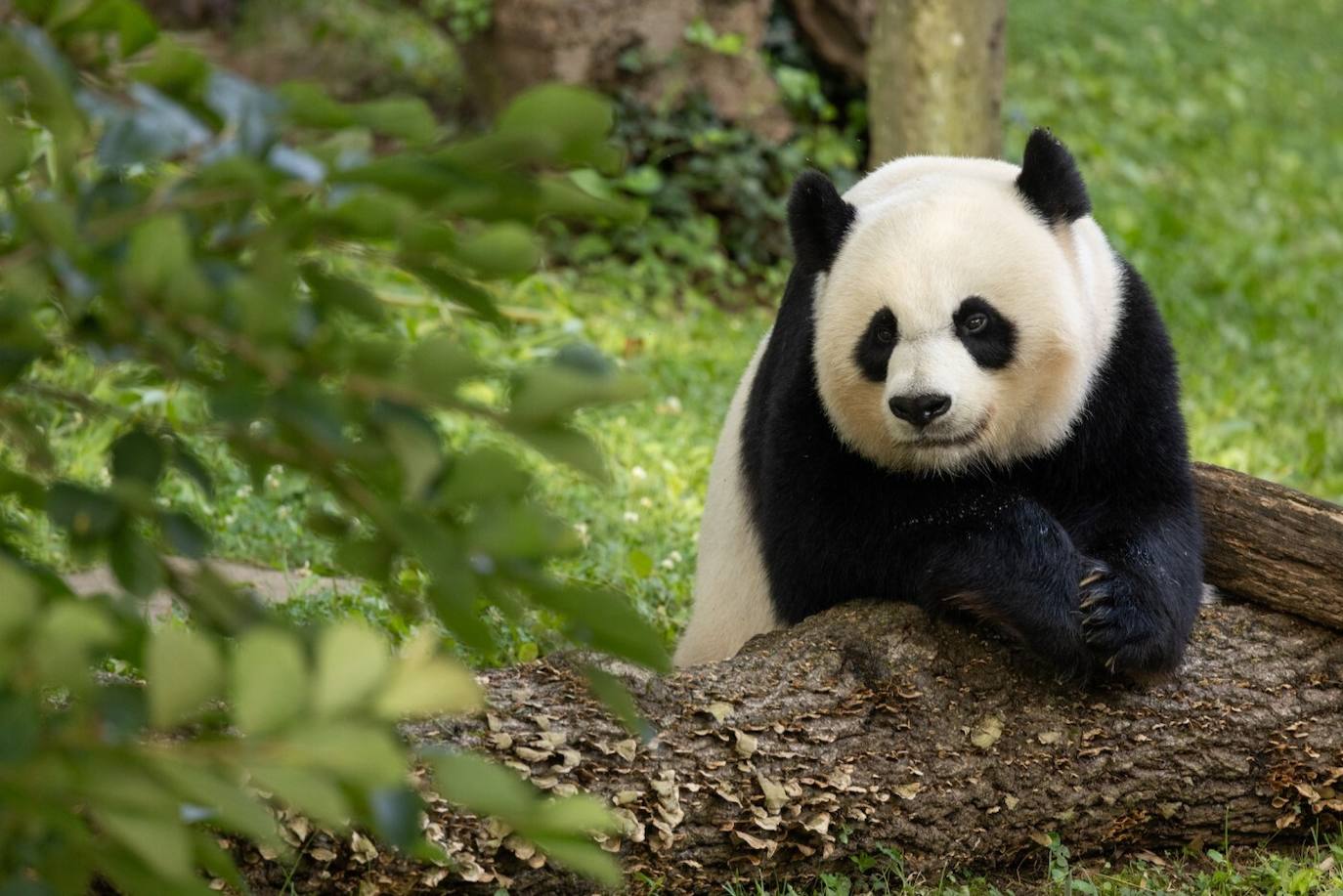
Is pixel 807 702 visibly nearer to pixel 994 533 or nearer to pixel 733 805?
pixel 733 805

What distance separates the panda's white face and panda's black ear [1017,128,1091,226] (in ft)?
0.10

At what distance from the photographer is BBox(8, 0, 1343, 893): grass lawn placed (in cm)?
480

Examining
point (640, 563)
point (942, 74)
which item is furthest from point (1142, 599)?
point (942, 74)

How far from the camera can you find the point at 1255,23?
49.9 ft

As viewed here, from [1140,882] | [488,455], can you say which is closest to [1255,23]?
[1140,882]

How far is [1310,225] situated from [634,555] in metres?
7.46

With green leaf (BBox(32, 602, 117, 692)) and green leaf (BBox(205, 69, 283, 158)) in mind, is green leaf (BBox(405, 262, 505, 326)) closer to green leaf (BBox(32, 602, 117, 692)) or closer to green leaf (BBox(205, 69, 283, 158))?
green leaf (BBox(205, 69, 283, 158))

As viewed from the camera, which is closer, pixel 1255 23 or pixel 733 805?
pixel 733 805

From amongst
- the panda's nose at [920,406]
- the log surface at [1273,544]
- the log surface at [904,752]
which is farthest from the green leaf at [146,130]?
the log surface at [1273,544]

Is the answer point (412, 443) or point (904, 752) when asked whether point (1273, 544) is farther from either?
point (412, 443)

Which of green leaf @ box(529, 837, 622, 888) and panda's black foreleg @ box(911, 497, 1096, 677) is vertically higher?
green leaf @ box(529, 837, 622, 888)

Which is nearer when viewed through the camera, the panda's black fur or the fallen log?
the fallen log

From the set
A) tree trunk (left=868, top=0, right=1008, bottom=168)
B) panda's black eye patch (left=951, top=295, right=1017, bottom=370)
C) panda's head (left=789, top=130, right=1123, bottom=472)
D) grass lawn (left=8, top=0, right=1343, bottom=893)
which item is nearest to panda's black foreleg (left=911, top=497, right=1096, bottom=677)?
panda's head (left=789, top=130, right=1123, bottom=472)

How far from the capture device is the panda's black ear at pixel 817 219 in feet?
11.2
